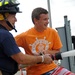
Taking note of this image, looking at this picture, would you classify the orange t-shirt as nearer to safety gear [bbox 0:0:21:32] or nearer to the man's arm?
the man's arm

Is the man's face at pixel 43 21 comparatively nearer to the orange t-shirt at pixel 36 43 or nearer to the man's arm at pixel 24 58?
the orange t-shirt at pixel 36 43

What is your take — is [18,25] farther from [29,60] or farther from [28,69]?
[29,60]

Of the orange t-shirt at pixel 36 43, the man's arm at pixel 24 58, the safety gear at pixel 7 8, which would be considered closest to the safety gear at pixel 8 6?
the safety gear at pixel 7 8

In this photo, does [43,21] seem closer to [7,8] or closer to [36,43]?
[36,43]

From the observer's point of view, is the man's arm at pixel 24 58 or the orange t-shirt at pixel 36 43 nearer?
the man's arm at pixel 24 58

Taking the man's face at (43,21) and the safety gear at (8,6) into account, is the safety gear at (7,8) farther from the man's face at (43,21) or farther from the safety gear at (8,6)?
the man's face at (43,21)

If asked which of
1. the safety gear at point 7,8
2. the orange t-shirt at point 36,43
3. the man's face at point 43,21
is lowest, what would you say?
the orange t-shirt at point 36,43

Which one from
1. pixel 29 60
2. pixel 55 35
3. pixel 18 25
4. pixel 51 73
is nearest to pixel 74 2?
pixel 18 25

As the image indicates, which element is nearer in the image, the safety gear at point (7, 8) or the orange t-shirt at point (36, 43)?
the safety gear at point (7, 8)

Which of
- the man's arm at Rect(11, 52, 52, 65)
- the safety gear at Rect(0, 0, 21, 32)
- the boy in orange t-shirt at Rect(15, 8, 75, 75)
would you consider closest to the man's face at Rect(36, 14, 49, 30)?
the boy in orange t-shirt at Rect(15, 8, 75, 75)

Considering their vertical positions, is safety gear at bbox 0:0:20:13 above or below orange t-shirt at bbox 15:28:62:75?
above

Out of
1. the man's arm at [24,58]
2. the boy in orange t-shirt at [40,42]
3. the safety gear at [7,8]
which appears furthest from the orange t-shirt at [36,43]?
the safety gear at [7,8]

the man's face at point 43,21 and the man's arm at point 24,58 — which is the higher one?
the man's face at point 43,21

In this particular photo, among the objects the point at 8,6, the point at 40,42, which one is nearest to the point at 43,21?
the point at 40,42
